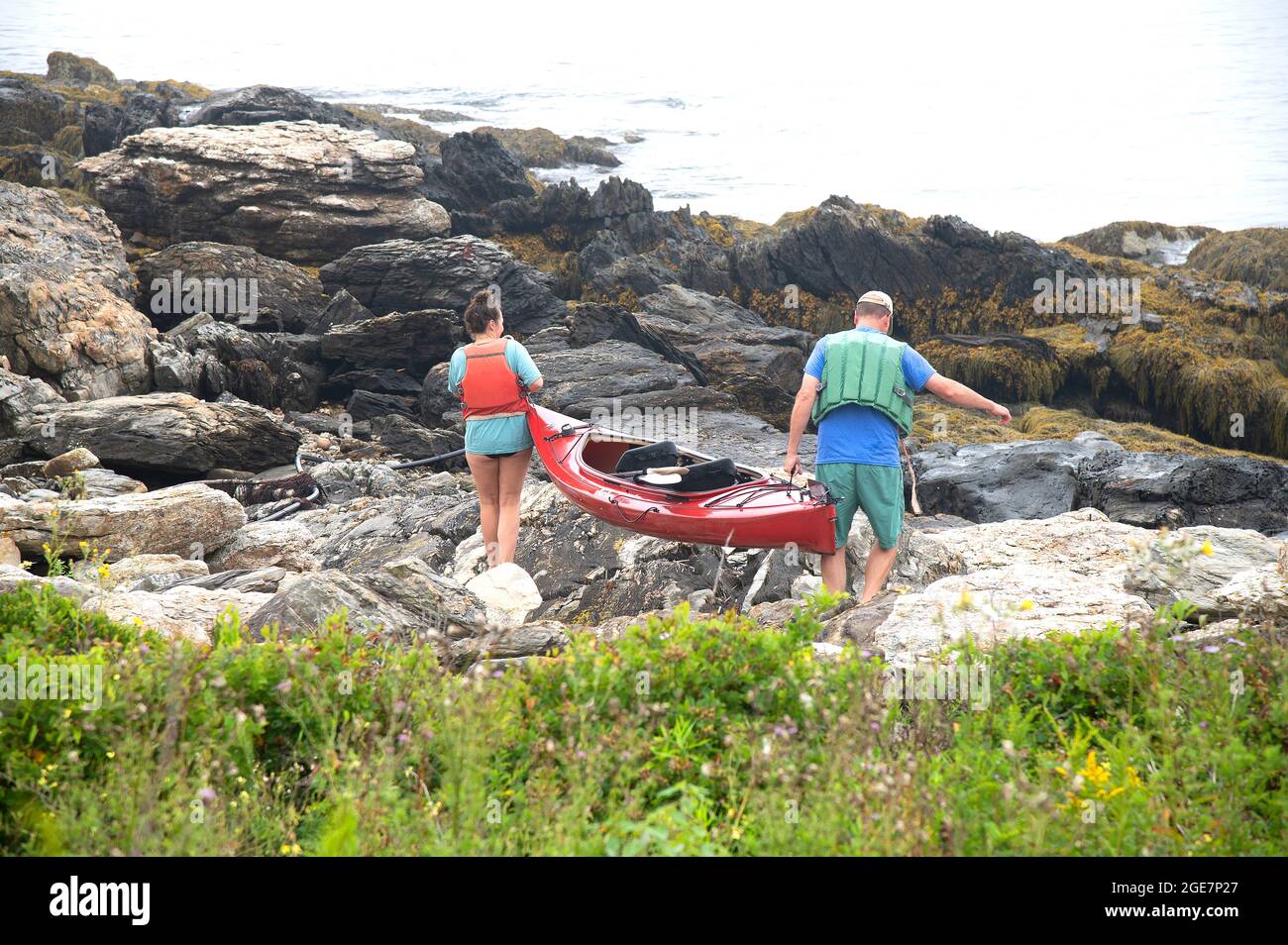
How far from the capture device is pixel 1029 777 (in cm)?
422

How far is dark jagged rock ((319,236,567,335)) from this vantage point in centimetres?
3080

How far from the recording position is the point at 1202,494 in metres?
16.9

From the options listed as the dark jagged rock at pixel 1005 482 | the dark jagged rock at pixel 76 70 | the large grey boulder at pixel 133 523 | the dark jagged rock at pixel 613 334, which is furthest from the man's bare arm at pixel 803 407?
the dark jagged rock at pixel 76 70

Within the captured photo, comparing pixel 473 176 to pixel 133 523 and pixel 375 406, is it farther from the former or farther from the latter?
pixel 133 523

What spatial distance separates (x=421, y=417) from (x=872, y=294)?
18.7m

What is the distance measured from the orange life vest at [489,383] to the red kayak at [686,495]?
54 cm

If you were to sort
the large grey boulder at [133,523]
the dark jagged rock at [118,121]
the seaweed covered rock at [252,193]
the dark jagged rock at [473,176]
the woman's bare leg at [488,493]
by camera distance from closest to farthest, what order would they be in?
1. the woman's bare leg at [488,493]
2. the large grey boulder at [133,523]
3. the seaweed covered rock at [252,193]
4. the dark jagged rock at [473,176]
5. the dark jagged rock at [118,121]

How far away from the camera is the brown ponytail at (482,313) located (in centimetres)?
903

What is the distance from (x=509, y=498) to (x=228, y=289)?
2494 cm

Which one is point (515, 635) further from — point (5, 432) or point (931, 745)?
point (5, 432)

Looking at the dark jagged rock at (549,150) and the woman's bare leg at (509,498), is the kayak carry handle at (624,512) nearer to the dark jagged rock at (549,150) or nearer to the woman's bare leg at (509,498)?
the woman's bare leg at (509,498)
